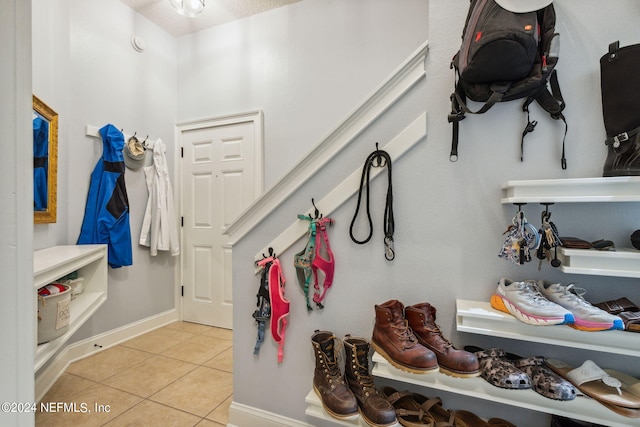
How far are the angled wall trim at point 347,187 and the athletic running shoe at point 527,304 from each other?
653 mm

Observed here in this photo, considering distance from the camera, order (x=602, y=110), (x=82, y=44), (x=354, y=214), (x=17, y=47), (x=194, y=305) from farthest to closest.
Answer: (x=194, y=305), (x=82, y=44), (x=354, y=214), (x=602, y=110), (x=17, y=47)

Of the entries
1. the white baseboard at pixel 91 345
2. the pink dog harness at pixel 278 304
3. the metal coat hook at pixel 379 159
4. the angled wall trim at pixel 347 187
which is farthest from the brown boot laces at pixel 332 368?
the white baseboard at pixel 91 345

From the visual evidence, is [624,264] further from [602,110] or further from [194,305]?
[194,305]

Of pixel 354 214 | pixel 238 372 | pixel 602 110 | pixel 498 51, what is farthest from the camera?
pixel 238 372

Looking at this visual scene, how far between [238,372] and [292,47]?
2.73 metres

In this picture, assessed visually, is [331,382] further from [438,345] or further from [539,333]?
[539,333]

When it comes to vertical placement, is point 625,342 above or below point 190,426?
above

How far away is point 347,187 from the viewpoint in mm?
1321

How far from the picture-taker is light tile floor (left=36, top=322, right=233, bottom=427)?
1.65 metres

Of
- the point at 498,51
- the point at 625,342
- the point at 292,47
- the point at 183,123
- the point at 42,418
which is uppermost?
the point at 292,47

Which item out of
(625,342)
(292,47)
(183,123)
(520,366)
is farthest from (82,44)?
(625,342)

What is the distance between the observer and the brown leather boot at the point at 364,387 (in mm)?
1036

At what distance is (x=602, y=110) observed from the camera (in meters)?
1.02

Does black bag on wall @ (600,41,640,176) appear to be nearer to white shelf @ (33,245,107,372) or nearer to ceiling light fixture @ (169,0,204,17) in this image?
white shelf @ (33,245,107,372)
